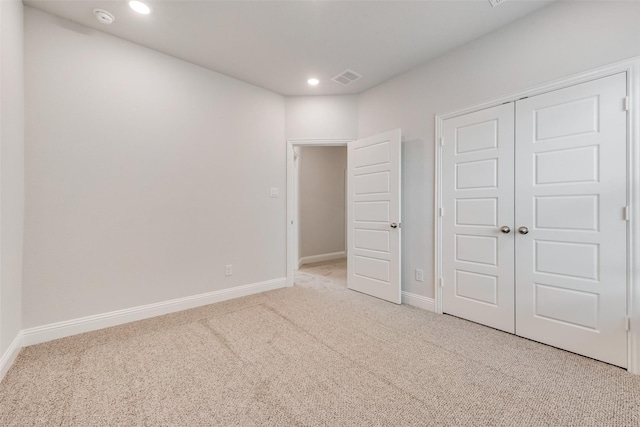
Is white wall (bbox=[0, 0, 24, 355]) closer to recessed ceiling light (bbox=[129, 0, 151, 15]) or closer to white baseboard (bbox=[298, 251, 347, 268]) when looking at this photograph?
recessed ceiling light (bbox=[129, 0, 151, 15])

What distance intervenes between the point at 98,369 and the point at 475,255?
3168 millimetres

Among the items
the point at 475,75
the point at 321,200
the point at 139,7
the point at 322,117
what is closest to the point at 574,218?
the point at 475,75

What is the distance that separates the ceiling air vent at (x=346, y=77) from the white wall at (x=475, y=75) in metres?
0.36

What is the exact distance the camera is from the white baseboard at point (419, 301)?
2927 mm

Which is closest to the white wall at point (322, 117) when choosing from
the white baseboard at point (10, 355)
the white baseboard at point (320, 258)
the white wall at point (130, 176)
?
the white wall at point (130, 176)

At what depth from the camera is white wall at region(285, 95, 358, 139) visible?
12.3 feet

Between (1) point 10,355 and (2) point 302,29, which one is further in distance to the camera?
(2) point 302,29

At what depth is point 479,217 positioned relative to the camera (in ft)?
8.43

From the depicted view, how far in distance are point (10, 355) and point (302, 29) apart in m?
3.33

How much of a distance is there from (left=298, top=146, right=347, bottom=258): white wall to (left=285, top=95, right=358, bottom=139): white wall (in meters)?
1.72

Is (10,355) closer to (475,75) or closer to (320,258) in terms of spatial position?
(475,75)

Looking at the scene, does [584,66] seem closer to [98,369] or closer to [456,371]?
[456,371]

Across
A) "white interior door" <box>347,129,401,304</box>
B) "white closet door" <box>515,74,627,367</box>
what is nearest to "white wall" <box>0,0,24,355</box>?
"white interior door" <box>347,129,401,304</box>

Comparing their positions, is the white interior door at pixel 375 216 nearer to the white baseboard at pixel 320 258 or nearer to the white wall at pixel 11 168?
the white baseboard at pixel 320 258
